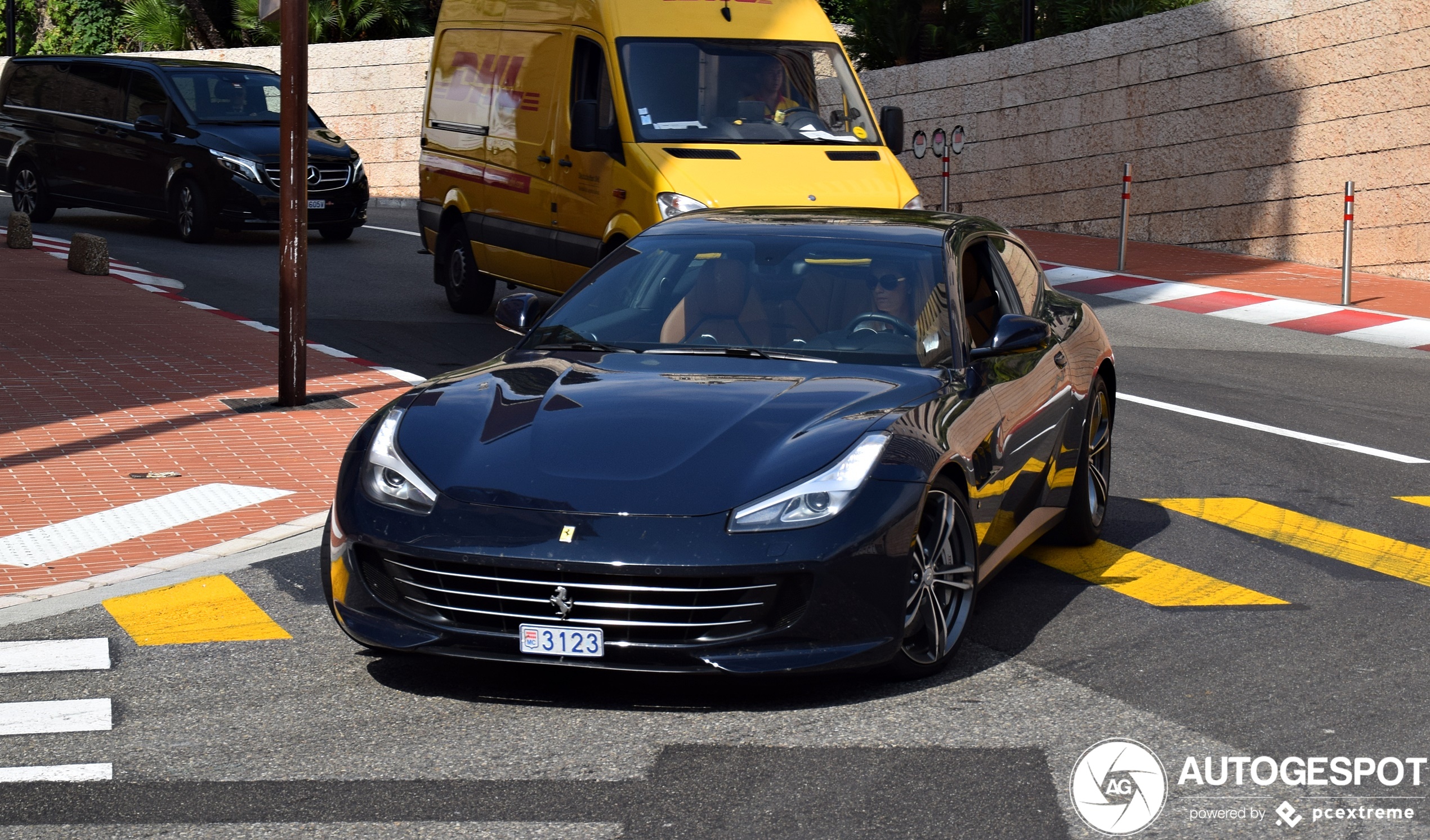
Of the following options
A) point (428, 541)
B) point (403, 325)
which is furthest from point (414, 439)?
point (403, 325)

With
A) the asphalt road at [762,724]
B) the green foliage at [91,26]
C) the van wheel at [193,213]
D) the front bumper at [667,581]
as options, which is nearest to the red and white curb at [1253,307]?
the asphalt road at [762,724]

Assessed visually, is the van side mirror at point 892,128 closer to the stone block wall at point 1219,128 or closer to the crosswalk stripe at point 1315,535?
the crosswalk stripe at point 1315,535

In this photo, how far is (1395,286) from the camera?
17547mm

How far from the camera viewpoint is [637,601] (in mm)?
4922

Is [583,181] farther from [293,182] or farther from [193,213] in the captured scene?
[193,213]

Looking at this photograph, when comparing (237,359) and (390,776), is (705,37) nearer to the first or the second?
(237,359)

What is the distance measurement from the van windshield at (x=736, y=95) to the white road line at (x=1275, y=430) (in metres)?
3.04

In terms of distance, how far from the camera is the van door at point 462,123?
46.4 ft

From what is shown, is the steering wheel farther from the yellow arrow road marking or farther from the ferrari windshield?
the yellow arrow road marking

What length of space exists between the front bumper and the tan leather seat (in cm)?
134

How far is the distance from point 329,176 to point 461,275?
18.1ft

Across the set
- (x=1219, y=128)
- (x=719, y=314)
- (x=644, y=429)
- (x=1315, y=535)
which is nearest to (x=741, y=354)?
(x=719, y=314)

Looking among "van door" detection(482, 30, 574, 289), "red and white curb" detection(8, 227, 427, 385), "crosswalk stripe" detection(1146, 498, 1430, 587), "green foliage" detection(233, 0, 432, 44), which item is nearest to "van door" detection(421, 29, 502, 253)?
"van door" detection(482, 30, 574, 289)

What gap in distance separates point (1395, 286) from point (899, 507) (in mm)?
14042
